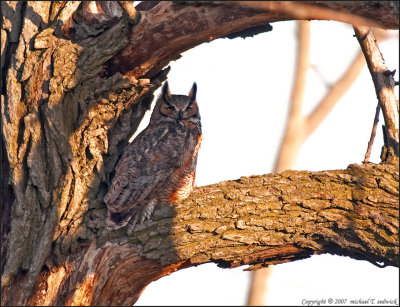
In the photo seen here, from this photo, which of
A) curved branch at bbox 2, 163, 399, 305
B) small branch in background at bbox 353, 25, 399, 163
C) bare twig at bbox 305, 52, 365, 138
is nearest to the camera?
curved branch at bbox 2, 163, 399, 305

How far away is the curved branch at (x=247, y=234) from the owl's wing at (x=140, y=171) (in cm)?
19

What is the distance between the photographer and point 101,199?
12.0ft

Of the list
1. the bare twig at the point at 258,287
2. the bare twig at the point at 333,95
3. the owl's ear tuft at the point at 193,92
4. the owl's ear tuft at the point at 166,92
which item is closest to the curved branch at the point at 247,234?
the owl's ear tuft at the point at 166,92

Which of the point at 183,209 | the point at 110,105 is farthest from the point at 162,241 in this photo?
the point at 110,105

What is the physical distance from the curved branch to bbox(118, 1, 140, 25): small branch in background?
4.25ft

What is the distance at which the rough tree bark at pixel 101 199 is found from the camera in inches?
130

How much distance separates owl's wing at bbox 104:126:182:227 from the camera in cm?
369

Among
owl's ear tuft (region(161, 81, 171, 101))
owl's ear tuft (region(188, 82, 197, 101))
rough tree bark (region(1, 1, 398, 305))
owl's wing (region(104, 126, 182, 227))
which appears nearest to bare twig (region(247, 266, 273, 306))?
owl's ear tuft (region(188, 82, 197, 101))

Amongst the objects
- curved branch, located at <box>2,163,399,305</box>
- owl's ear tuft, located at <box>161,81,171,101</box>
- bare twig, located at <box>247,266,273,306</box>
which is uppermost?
owl's ear tuft, located at <box>161,81,171,101</box>

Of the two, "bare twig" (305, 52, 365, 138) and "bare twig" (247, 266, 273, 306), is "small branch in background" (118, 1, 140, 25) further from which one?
"bare twig" (247, 266, 273, 306)

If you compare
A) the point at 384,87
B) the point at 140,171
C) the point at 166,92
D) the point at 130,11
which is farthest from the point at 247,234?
the point at 166,92

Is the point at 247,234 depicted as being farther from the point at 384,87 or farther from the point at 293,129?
the point at 293,129

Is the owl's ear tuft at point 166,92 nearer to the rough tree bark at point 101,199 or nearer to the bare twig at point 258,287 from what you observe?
Result: the rough tree bark at point 101,199

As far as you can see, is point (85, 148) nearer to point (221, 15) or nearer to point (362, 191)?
point (221, 15)
